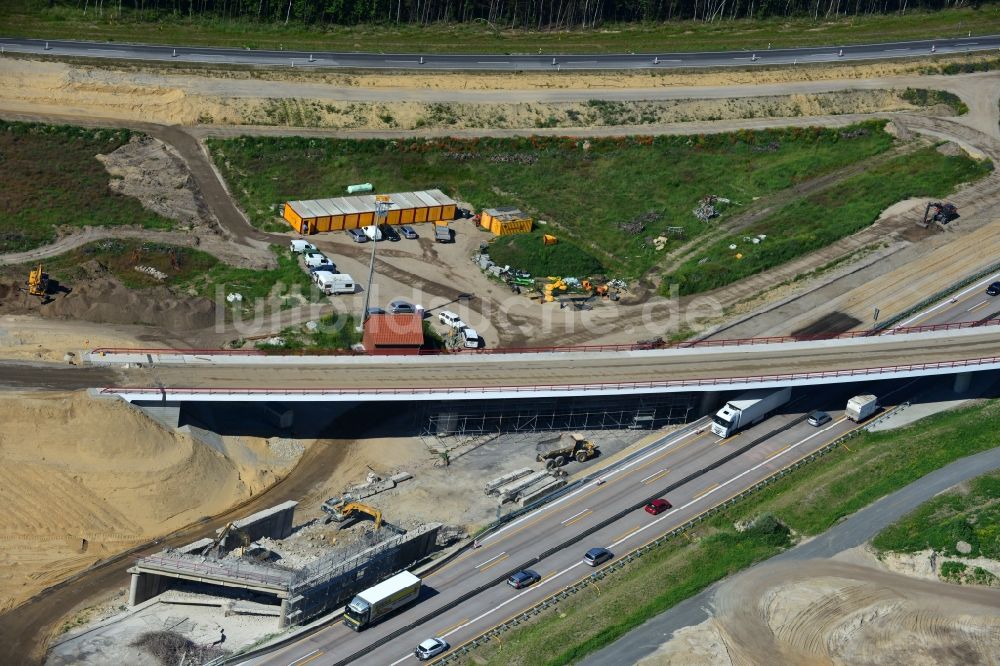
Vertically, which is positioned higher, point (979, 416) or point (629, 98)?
point (629, 98)

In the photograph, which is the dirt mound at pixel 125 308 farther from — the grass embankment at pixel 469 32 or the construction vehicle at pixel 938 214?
the construction vehicle at pixel 938 214

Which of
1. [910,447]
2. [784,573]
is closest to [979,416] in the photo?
[910,447]

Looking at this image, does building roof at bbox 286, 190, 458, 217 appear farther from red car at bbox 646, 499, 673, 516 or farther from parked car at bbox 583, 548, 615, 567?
parked car at bbox 583, 548, 615, 567

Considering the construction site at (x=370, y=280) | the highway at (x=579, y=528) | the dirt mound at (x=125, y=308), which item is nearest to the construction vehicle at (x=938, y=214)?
the construction site at (x=370, y=280)

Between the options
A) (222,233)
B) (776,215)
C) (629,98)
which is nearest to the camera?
(222,233)

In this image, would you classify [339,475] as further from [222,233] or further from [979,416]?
[979,416]

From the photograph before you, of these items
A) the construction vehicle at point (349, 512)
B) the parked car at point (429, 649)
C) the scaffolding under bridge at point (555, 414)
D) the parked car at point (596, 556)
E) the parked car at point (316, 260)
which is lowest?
the parked car at point (429, 649)

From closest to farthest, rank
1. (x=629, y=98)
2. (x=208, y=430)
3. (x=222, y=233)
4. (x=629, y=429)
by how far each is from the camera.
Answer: (x=208, y=430), (x=629, y=429), (x=222, y=233), (x=629, y=98)
